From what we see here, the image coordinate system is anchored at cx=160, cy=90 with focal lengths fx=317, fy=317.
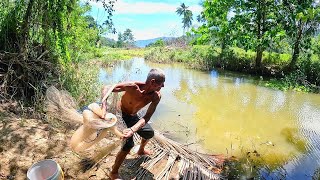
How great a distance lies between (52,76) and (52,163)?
129 inches

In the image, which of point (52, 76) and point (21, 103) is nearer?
point (21, 103)

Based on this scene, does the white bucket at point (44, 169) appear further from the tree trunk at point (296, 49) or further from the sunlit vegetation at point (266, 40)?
the tree trunk at point (296, 49)

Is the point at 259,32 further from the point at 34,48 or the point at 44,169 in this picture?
the point at 44,169

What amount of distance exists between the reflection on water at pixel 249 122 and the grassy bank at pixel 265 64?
1.39 metres

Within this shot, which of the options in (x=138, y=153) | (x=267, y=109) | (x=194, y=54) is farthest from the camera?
(x=194, y=54)

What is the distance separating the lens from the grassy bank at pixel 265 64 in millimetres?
13195

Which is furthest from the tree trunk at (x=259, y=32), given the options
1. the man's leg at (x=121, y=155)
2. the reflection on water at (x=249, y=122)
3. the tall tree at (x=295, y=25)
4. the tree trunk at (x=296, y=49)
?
the man's leg at (x=121, y=155)

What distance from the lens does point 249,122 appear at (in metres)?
7.90

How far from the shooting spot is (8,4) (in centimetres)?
606

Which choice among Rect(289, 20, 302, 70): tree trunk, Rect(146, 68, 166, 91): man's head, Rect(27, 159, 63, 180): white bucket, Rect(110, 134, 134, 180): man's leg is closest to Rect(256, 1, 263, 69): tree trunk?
Rect(289, 20, 302, 70): tree trunk

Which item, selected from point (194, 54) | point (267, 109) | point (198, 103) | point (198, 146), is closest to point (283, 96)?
point (267, 109)

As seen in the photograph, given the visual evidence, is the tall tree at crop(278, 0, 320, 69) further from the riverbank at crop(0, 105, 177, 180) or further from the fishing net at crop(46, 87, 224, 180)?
the riverbank at crop(0, 105, 177, 180)

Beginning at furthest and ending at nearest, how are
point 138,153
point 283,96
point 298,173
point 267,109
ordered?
point 283,96 < point 267,109 < point 298,173 < point 138,153

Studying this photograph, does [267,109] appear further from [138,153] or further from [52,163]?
[52,163]
